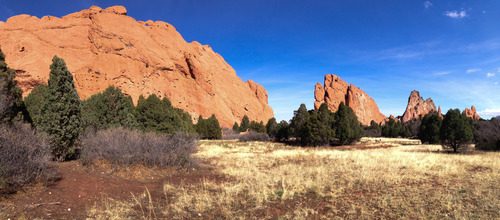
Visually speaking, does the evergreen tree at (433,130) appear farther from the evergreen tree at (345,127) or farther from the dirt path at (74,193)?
the dirt path at (74,193)

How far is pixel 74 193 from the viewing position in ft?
24.6

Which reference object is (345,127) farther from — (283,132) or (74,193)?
(74,193)

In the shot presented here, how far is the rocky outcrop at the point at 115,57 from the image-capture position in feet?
218

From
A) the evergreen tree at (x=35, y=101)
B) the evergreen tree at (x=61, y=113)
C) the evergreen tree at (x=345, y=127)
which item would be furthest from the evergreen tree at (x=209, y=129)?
the evergreen tree at (x=61, y=113)

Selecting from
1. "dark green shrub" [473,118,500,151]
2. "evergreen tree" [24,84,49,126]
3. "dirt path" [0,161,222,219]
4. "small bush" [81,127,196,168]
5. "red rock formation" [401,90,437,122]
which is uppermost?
"red rock formation" [401,90,437,122]

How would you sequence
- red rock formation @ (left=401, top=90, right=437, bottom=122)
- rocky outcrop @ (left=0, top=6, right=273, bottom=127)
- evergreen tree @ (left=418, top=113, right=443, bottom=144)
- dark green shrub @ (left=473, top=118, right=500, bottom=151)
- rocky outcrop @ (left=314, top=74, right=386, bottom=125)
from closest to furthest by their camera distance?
dark green shrub @ (left=473, top=118, right=500, bottom=151) → evergreen tree @ (left=418, top=113, right=443, bottom=144) → rocky outcrop @ (left=0, top=6, right=273, bottom=127) → rocky outcrop @ (left=314, top=74, right=386, bottom=125) → red rock formation @ (left=401, top=90, right=437, bottom=122)

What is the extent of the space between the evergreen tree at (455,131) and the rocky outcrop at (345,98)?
441 ft

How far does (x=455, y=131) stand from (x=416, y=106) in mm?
185123

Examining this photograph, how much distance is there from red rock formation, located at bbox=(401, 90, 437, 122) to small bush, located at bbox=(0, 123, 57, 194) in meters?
204

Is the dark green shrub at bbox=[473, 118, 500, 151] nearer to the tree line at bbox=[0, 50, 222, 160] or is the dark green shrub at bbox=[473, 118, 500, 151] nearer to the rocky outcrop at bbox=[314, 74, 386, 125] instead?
the tree line at bbox=[0, 50, 222, 160]

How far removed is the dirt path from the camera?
5910 mm

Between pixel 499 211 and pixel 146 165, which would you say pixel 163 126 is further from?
pixel 499 211

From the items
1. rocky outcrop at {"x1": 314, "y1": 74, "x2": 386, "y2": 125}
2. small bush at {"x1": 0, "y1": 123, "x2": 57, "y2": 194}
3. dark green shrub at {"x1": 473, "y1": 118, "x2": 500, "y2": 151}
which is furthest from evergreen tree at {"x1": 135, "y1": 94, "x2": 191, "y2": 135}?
rocky outcrop at {"x1": 314, "y1": 74, "x2": 386, "y2": 125}

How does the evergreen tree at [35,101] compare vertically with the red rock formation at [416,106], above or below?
below
